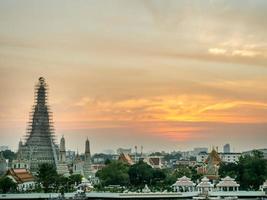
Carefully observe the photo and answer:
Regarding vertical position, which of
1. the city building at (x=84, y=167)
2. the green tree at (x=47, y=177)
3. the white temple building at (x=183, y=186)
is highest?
the city building at (x=84, y=167)

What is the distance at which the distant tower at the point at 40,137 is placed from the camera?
226 ft

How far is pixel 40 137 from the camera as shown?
70.0 meters

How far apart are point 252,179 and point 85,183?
52.2 ft

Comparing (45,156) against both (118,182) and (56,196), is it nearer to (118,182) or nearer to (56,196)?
(118,182)

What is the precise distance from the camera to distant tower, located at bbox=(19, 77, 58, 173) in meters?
68.9

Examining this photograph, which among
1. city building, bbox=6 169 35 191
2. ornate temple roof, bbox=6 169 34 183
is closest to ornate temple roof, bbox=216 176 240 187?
city building, bbox=6 169 35 191

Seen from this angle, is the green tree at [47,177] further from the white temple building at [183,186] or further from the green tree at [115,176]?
the white temple building at [183,186]

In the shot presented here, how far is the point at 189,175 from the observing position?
6378 cm

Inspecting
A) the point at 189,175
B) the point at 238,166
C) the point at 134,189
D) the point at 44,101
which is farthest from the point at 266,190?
the point at 44,101

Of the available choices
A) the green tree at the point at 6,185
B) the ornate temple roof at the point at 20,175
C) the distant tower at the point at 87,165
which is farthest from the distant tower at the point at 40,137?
the green tree at the point at 6,185

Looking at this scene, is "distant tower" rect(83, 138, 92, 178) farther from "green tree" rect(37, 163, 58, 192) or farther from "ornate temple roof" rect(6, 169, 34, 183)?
"green tree" rect(37, 163, 58, 192)

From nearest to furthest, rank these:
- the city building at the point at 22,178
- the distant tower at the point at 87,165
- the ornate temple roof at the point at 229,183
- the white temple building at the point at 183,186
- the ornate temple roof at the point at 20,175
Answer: the ornate temple roof at the point at 229,183, the white temple building at the point at 183,186, the city building at the point at 22,178, the ornate temple roof at the point at 20,175, the distant tower at the point at 87,165

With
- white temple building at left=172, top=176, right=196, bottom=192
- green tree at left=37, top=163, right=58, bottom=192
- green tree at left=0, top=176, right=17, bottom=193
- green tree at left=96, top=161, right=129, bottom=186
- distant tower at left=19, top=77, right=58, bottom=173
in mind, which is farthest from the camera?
distant tower at left=19, top=77, right=58, bottom=173

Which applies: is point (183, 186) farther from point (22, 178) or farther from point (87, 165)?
point (87, 165)
